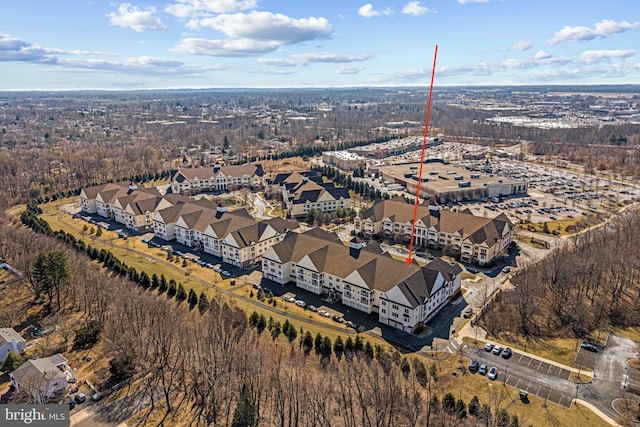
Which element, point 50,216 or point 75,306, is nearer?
point 75,306

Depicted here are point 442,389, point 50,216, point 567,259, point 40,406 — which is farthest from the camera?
point 50,216

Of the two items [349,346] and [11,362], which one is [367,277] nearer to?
[349,346]

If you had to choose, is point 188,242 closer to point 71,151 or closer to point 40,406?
point 40,406

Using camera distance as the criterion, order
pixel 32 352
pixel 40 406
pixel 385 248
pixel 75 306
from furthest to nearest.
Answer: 1. pixel 385 248
2. pixel 75 306
3. pixel 32 352
4. pixel 40 406

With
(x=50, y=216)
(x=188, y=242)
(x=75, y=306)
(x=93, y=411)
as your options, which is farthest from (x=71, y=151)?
(x=93, y=411)

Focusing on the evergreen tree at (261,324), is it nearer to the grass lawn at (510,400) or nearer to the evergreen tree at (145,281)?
the grass lawn at (510,400)

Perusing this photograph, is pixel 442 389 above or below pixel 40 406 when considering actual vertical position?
below
